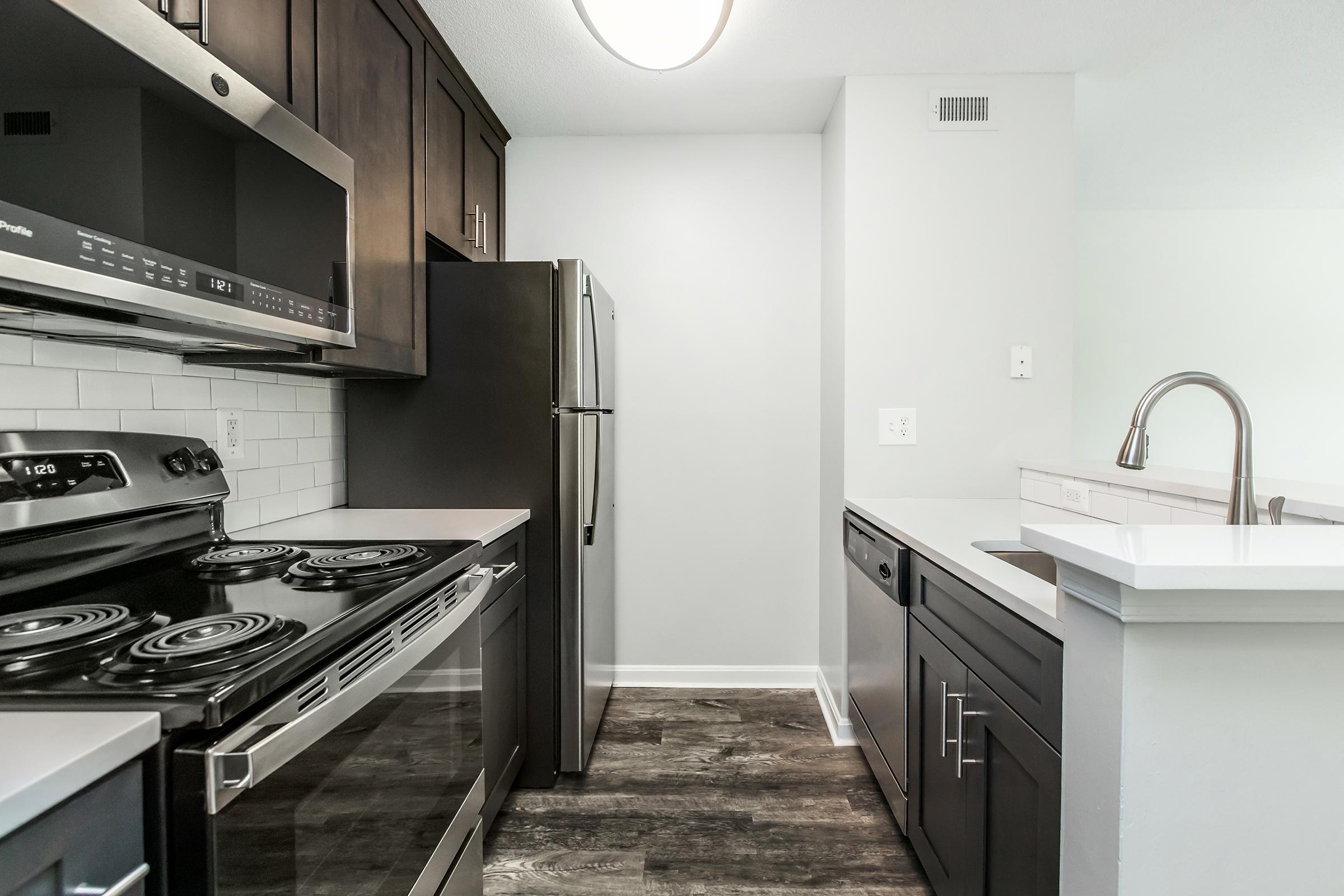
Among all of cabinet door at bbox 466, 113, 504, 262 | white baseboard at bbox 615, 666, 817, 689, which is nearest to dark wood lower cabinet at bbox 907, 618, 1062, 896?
white baseboard at bbox 615, 666, 817, 689

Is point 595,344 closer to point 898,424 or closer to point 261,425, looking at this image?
point 261,425

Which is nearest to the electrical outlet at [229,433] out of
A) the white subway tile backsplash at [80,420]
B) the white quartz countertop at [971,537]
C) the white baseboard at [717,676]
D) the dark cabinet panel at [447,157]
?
the white subway tile backsplash at [80,420]

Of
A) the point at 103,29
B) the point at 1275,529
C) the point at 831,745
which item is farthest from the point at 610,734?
the point at 103,29

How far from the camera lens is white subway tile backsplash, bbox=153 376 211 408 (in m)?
1.48

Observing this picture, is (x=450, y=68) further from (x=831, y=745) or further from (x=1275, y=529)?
(x=831, y=745)

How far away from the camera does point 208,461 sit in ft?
4.99

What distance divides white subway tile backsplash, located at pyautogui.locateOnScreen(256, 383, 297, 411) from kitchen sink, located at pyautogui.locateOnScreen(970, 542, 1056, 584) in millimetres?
1983

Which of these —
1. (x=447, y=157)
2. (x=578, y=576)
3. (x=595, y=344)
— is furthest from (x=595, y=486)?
(x=447, y=157)

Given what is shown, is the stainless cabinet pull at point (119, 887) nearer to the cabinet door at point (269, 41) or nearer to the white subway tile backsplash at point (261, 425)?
the cabinet door at point (269, 41)

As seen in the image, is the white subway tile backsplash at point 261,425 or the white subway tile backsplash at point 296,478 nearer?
the white subway tile backsplash at point 261,425

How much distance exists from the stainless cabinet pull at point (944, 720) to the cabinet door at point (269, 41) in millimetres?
1838

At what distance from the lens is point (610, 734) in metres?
2.54

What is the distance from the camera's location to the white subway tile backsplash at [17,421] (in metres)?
1.14

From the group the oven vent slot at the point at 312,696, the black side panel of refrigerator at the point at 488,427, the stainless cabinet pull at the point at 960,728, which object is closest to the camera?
the oven vent slot at the point at 312,696
